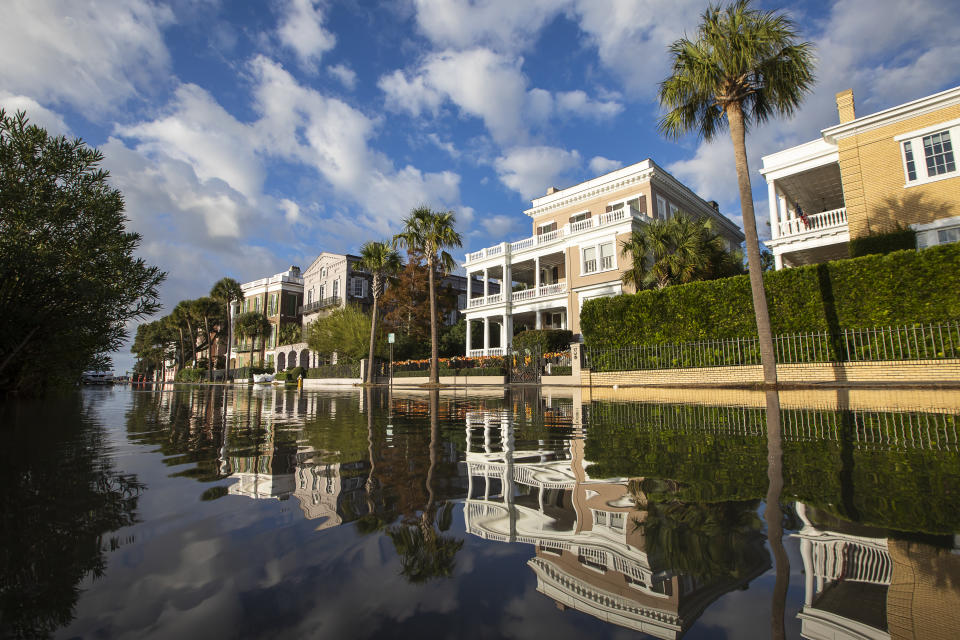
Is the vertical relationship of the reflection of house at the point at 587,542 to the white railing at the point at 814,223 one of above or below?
below

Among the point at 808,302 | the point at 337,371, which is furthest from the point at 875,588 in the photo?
the point at 337,371

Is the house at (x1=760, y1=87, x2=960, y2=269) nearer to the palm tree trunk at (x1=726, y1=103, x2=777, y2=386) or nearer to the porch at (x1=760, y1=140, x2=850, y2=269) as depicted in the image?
the porch at (x1=760, y1=140, x2=850, y2=269)

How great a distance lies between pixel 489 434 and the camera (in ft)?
19.2

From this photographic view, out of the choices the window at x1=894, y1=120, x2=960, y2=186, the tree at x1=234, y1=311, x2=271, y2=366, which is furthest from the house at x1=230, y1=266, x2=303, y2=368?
the window at x1=894, y1=120, x2=960, y2=186

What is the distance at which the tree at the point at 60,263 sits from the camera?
9.14 metres

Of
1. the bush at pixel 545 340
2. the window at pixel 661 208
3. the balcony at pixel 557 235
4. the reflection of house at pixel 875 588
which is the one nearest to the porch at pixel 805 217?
the balcony at pixel 557 235

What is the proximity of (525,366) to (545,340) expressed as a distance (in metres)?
2.37

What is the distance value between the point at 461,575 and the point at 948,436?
5.44m

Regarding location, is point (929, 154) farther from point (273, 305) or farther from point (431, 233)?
point (273, 305)

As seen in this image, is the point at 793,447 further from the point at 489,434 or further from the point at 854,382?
the point at 854,382

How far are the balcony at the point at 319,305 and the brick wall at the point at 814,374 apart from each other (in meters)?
39.6

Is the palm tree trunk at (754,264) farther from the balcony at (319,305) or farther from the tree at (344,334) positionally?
the balcony at (319,305)

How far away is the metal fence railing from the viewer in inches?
498

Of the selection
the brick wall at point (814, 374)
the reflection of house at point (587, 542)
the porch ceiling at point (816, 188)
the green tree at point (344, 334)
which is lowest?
the reflection of house at point (587, 542)
